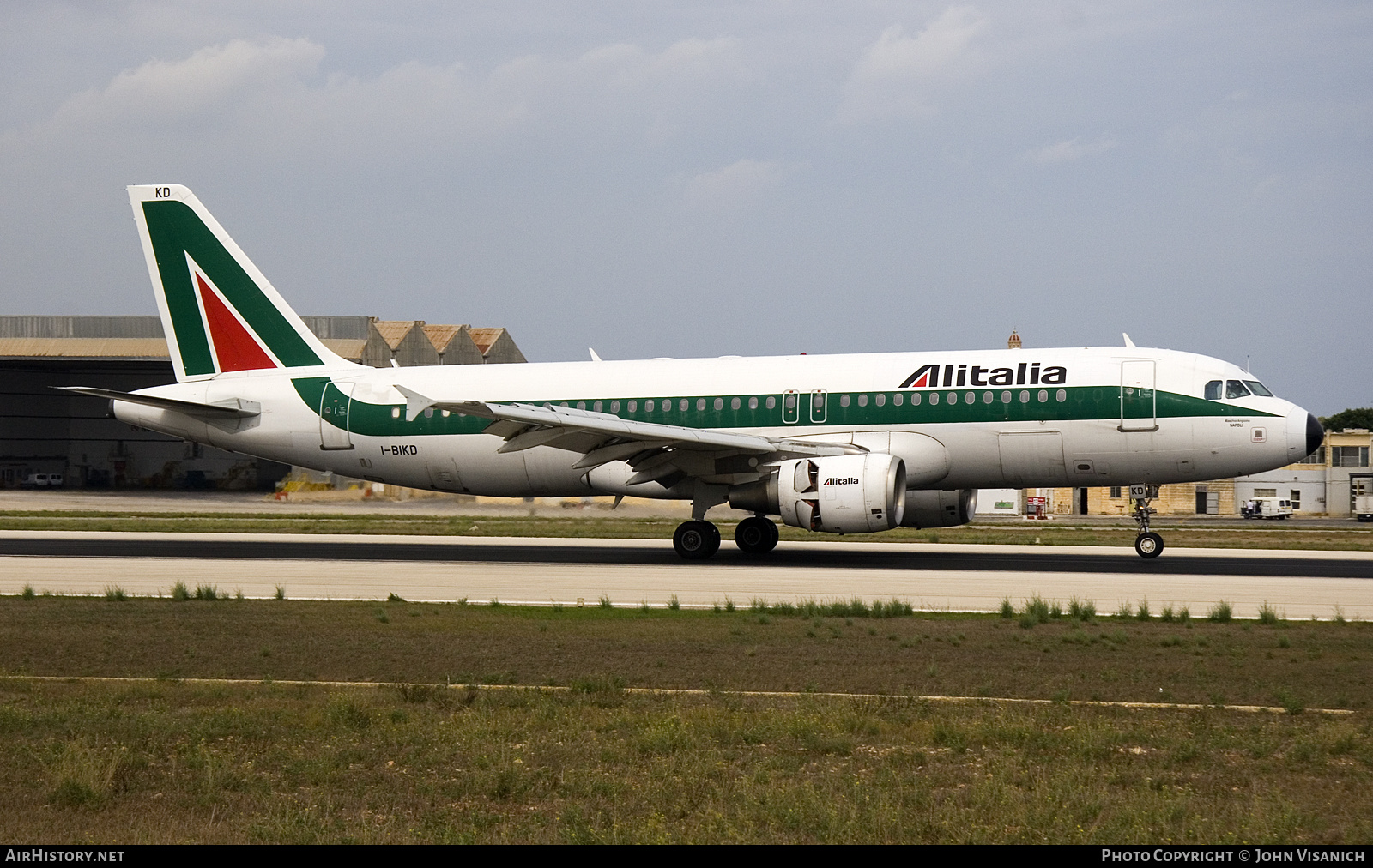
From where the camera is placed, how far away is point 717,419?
2762 cm

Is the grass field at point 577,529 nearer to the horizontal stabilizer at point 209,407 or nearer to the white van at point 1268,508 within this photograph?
the horizontal stabilizer at point 209,407

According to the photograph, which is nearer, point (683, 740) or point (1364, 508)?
point (683, 740)

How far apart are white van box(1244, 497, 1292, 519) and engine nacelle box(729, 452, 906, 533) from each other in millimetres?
60460

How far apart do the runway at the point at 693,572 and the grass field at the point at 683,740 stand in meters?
4.70

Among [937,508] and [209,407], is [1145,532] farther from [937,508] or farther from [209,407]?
[209,407]

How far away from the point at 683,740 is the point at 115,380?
85.7 m

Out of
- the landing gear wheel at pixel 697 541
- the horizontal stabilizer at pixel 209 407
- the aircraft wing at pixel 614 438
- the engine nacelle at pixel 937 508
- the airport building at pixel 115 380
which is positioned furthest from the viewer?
the airport building at pixel 115 380

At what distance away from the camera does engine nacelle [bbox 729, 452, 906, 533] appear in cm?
2417

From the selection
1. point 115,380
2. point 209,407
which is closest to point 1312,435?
point 209,407

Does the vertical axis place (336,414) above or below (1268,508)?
above

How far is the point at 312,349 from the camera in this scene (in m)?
31.0

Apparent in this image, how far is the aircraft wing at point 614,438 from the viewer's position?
975 inches

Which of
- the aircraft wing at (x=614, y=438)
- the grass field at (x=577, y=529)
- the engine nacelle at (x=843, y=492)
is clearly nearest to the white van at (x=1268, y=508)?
the grass field at (x=577, y=529)

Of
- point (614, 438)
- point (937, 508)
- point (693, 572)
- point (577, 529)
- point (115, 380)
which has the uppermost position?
point (115, 380)
